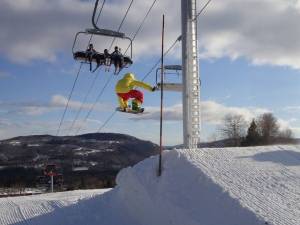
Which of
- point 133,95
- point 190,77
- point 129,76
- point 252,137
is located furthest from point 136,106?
point 252,137

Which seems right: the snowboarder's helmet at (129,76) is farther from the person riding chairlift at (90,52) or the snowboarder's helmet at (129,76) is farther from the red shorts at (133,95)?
the person riding chairlift at (90,52)

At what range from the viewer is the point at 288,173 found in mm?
9719

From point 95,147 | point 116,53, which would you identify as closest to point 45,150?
point 95,147

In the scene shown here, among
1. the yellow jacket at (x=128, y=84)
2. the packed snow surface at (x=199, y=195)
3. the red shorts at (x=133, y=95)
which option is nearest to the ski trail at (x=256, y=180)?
the packed snow surface at (x=199, y=195)

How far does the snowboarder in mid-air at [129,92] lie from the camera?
50.5 ft

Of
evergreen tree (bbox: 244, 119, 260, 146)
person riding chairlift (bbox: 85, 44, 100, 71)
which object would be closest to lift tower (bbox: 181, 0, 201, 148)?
person riding chairlift (bbox: 85, 44, 100, 71)

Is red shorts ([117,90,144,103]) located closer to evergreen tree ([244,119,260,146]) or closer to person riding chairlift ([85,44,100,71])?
person riding chairlift ([85,44,100,71])

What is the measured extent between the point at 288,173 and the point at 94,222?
445 cm

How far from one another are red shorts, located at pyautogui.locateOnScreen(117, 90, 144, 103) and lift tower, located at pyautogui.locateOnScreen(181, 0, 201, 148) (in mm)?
3200

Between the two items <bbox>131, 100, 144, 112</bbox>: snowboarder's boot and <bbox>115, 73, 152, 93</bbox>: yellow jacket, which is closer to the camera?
<bbox>115, 73, 152, 93</bbox>: yellow jacket

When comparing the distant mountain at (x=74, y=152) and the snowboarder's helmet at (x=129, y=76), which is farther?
the distant mountain at (x=74, y=152)

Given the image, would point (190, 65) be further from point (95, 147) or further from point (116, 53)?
point (95, 147)

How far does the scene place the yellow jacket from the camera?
15367mm

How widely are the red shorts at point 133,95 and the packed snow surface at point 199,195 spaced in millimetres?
3516
